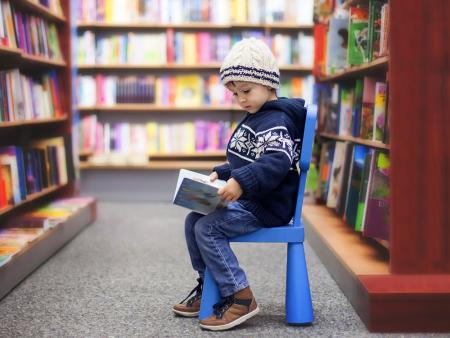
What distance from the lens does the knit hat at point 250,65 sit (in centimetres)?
185

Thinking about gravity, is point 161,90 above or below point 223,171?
above

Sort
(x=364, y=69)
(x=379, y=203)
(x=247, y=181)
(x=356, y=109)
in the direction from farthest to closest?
(x=356, y=109), (x=364, y=69), (x=379, y=203), (x=247, y=181)

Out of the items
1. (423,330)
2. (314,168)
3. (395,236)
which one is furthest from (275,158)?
(314,168)

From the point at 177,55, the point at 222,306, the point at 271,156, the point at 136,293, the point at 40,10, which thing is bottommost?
the point at 136,293

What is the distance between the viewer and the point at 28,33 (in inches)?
121

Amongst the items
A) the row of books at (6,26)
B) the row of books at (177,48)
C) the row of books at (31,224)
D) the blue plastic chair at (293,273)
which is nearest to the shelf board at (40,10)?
the row of books at (6,26)

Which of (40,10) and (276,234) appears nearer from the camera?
(276,234)

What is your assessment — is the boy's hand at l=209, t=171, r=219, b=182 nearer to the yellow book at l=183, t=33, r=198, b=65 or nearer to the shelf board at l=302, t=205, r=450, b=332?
the shelf board at l=302, t=205, r=450, b=332

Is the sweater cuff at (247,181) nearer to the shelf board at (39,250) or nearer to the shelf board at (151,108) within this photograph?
the shelf board at (39,250)

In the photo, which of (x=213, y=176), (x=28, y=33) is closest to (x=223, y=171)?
(x=213, y=176)

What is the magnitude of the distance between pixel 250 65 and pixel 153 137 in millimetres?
3165

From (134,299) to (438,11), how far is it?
4.56 feet

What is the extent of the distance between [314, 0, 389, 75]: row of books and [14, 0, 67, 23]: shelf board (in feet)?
4.79

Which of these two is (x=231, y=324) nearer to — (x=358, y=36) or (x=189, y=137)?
(x=358, y=36)
